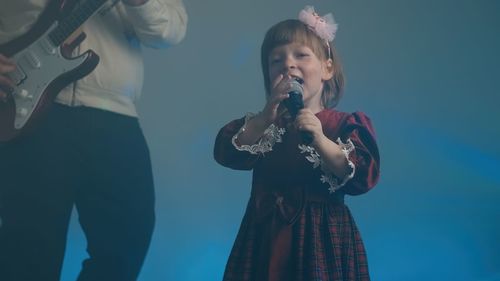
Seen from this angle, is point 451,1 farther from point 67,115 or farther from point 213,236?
point 67,115

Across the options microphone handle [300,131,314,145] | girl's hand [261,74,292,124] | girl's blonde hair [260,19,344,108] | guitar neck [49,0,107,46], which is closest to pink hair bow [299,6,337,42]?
girl's blonde hair [260,19,344,108]

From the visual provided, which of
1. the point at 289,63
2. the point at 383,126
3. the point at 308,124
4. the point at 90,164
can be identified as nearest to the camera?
the point at 308,124

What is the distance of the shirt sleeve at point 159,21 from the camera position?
3.34 feet

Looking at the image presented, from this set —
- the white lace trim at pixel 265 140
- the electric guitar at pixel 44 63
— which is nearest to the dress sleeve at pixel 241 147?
the white lace trim at pixel 265 140

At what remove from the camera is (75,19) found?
980 millimetres

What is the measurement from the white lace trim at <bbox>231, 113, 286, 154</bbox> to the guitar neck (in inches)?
15.5

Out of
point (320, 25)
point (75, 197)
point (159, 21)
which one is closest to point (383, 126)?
point (320, 25)

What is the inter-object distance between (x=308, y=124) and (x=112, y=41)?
488mm

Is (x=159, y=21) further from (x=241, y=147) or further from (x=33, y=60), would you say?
(x=241, y=147)

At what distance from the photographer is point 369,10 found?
1.20 metres

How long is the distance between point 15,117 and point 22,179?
0.12 m

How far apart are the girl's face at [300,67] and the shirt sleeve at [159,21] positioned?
0.82ft

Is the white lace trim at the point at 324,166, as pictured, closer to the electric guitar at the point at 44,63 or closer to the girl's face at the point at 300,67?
the girl's face at the point at 300,67

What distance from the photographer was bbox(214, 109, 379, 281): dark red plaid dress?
2.57ft
